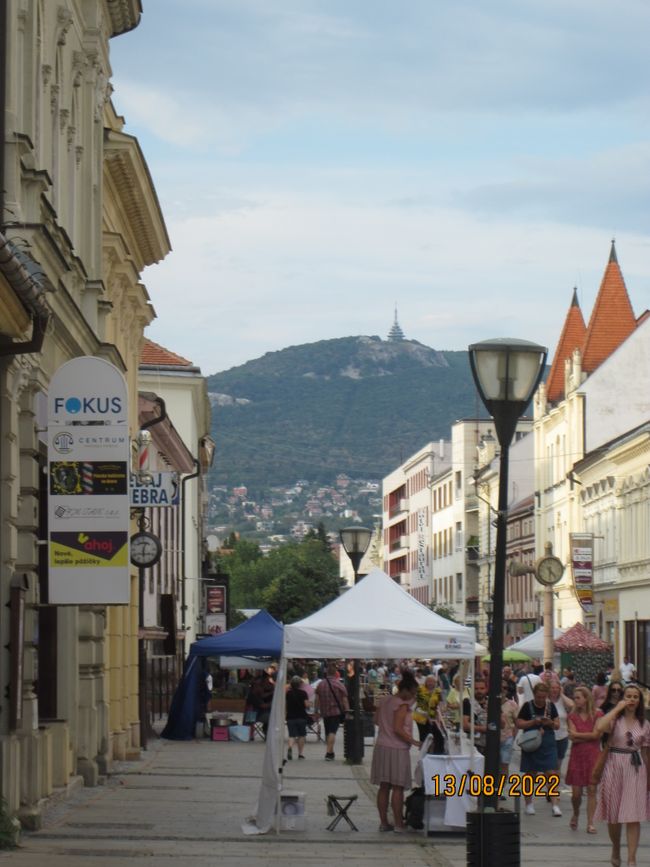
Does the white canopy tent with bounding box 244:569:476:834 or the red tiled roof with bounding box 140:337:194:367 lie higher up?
the red tiled roof with bounding box 140:337:194:367

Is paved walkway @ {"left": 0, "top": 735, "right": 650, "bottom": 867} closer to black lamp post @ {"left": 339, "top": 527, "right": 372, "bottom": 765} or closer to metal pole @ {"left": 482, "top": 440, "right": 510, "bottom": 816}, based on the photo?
metal pole @ {"left": 482, "top": 440, "right": 510, "bottom": 816}

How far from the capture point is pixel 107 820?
1945cm

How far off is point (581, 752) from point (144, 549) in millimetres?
11250

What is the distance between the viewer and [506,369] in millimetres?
13328

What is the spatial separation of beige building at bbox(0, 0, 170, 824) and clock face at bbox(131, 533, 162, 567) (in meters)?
0.93

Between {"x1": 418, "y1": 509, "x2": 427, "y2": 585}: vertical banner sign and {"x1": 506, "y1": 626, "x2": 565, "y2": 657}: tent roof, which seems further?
{"x1": 418, "y1": 509, "x2": 427, "y2": 585}: vertical banner sign

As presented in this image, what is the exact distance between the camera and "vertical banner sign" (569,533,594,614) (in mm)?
71938

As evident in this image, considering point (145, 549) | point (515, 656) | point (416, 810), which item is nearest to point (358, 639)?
point (416, 810)

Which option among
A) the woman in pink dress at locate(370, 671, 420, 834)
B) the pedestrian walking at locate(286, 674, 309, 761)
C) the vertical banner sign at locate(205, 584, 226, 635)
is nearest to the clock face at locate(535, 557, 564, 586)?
the vertical banner sign at locate(205, 584, 226, 635)

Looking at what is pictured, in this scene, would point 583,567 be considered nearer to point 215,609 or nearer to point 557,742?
point 215,609

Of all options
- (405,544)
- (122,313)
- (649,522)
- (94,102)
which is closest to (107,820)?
(94,102)

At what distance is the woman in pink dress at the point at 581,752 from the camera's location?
20.0 meters

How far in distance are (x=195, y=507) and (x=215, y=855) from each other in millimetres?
57229
